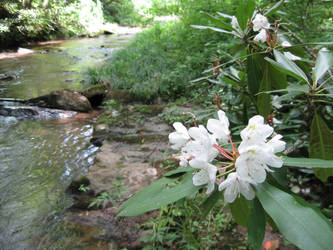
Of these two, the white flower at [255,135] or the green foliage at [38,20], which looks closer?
the white flower at [255,135]

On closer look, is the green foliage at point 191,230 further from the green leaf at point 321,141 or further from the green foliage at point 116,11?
the green foliage at point 116,11

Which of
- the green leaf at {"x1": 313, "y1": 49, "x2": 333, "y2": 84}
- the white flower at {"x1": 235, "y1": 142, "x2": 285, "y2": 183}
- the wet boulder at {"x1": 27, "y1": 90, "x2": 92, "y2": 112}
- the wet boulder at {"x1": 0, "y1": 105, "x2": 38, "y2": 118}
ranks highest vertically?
the green leaf at {"x1": 313, "y1": 49, "x2": 333, "y2": 84}

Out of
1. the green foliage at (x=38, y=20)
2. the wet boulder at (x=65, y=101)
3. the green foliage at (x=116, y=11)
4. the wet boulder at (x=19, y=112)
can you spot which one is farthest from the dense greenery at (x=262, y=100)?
the green foliage at (x=116, y=11)

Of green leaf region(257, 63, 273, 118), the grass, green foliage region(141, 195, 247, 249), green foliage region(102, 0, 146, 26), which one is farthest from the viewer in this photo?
green foliage region(102, 0, 146, 26)

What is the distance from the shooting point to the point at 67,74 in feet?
21.5

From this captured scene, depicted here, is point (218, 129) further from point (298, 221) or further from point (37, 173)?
point (37, 173)

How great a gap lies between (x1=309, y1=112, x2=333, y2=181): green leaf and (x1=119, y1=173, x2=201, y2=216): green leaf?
21.0 inches

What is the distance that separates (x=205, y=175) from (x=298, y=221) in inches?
8.0

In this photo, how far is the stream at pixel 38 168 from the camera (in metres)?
1.95

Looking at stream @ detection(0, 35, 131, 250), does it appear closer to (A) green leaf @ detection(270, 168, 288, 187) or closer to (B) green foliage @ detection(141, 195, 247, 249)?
(B) green foliage @ detection(141, 195, 247, 249)

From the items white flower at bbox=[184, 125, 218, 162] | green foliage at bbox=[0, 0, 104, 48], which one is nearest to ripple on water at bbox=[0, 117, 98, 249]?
white flower at bbox=[184, 125, 218, 162]

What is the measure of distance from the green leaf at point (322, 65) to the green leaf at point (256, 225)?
484mm

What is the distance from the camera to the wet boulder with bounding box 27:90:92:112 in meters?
4.57

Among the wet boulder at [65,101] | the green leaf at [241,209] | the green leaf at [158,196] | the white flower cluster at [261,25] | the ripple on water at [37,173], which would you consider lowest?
the ripple on water at [37,173]
